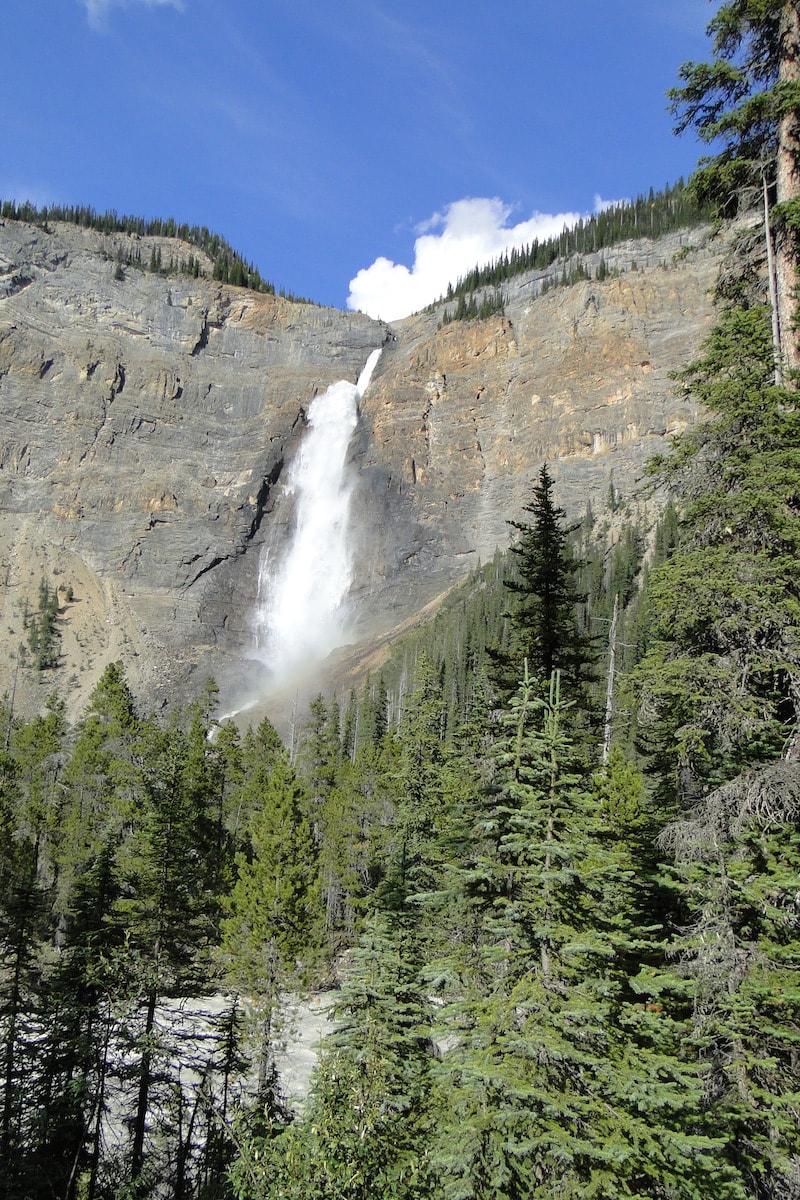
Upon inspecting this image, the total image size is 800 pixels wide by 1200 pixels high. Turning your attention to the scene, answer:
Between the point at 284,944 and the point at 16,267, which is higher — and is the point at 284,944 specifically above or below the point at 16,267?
below

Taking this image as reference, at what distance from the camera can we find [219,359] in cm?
12100

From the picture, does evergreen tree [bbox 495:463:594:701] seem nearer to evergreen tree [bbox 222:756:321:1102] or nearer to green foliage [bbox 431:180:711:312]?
evergreen tree [bbox 222:756:321:1102]

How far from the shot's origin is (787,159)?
10.3 metres

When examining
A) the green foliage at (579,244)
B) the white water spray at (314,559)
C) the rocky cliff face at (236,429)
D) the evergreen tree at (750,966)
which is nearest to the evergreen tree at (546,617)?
the evergreen tree at (750,966)

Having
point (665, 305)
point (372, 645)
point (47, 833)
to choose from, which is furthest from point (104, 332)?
point (47, 833)

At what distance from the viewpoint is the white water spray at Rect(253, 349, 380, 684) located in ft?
328

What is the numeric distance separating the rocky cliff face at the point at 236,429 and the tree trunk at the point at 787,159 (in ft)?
281

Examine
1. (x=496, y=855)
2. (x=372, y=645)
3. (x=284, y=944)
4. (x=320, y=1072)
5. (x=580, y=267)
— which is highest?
(x=580, y=267)

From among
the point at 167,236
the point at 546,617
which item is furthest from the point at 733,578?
the point at 167,236

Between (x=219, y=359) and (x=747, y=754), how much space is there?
12335cm

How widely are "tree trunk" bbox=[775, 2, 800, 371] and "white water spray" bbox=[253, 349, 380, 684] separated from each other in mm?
85329

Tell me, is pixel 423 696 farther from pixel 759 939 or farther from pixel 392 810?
pixel 759 939

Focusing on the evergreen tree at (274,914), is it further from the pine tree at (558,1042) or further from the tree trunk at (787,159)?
the tree trunk at (787,159)

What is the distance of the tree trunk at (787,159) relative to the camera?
9.98 metres
